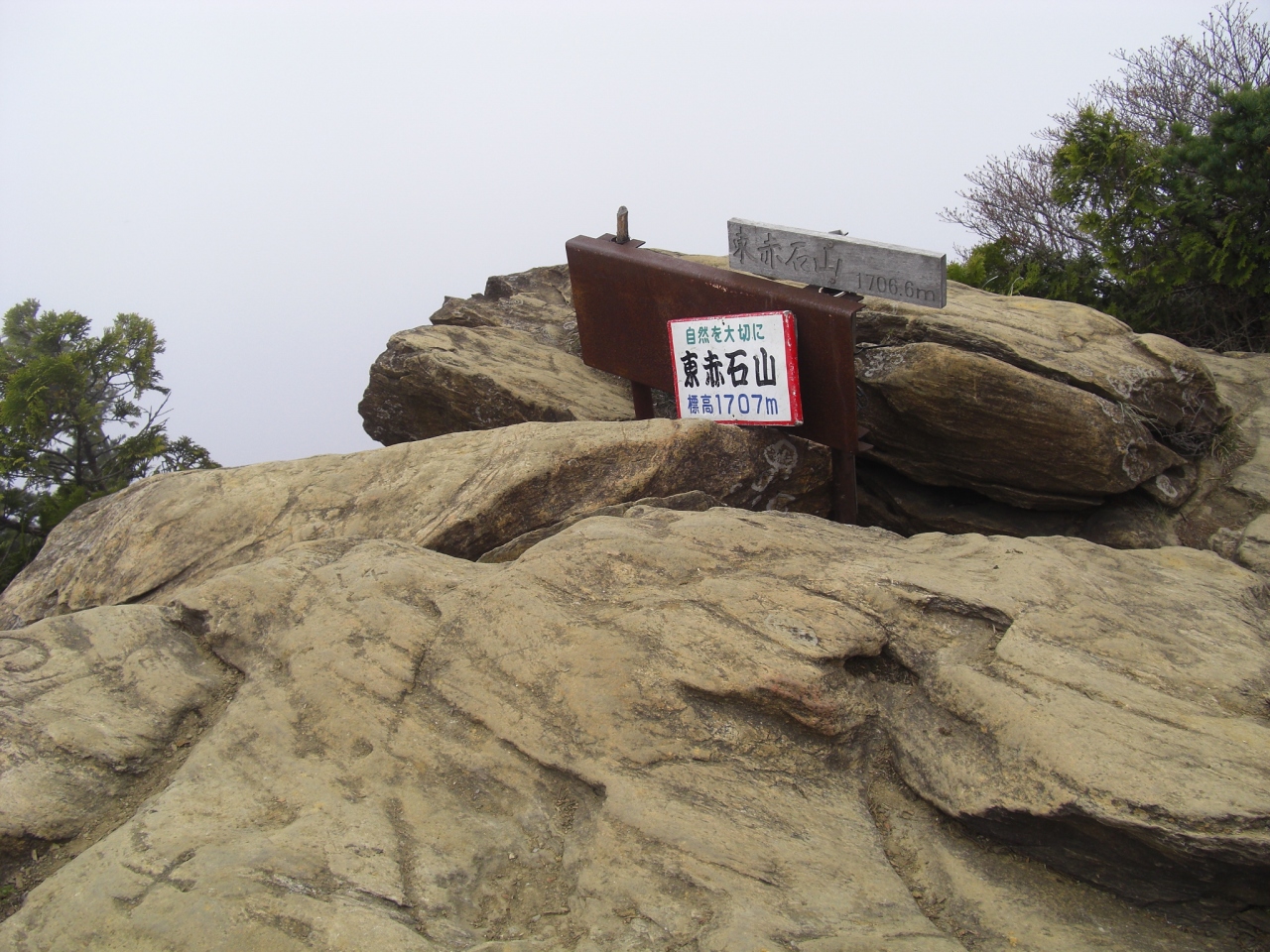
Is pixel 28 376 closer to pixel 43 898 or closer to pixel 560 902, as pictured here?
pixel 43 898

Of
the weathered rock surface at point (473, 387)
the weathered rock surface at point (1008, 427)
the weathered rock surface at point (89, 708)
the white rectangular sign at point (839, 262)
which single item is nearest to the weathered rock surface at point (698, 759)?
the weathered rock surface at point (89, 708)

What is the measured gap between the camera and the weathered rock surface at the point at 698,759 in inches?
124

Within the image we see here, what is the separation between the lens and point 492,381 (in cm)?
831

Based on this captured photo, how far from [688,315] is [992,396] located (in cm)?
239

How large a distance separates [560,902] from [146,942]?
1.27 m

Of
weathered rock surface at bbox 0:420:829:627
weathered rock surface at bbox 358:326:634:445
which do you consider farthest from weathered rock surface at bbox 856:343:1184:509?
weathered rock surface at bbox 358:326:634:445

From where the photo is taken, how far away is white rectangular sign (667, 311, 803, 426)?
6.98 metres

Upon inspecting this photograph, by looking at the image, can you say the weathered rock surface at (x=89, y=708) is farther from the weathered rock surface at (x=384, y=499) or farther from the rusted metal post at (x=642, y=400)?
the rusted metal post at (x=642, y=400)

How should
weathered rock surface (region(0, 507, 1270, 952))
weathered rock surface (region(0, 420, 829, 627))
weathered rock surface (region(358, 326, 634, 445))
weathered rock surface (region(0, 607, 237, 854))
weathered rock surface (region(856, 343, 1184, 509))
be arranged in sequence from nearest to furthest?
weathered rock surface (region(0, 507, 1270, 952)) → weathered rock surface (region(0, 607, 237, 854)) → weathered rock surface (region(0, 420, 829, 627)) → weathered rock surface (region(856, 343, 1184, 509)) → weathered rock surface (region(358, 326, 634, 445))

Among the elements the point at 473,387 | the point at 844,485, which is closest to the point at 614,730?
the point at 844,485

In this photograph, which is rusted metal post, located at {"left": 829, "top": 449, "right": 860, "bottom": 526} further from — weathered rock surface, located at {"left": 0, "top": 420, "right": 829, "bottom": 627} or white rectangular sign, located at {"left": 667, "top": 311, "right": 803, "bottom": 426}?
weathered rock surface, located at {"left": 0, "top": 420, "right": 829, "bottom": 627}

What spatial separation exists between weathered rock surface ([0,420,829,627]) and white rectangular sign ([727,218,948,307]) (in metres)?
1.25

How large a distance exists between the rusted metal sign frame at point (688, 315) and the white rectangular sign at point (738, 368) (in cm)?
13

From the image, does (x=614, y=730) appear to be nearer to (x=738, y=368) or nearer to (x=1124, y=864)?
(x=1124, y=864)
